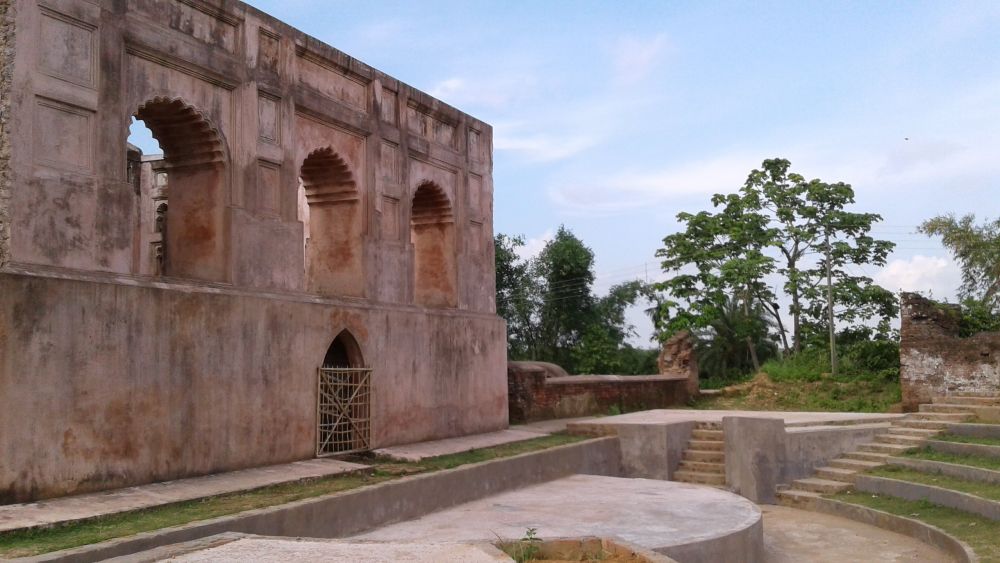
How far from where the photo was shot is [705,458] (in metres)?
14.3

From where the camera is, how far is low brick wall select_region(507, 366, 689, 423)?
1578cm

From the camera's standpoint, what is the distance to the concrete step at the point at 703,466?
45.5ft

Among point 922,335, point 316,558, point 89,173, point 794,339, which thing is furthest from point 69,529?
point 794,339

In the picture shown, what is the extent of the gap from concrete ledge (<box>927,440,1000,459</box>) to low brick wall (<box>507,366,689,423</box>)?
20.5ft

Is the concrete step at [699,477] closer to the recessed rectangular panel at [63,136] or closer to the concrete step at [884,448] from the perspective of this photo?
the concrete step at [884,448]

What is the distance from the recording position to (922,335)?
1698 cm

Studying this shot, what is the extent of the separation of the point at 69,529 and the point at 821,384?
1780cm

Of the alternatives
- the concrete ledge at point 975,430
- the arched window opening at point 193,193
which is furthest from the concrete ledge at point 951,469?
the arched window opening at point 193,193

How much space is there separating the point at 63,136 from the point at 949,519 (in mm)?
10348

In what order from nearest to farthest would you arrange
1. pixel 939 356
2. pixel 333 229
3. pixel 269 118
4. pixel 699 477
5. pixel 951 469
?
1. pixel 269 118
2. pixel 951 469
3. pixel 333 229
4. pixel 699 477
5. pixel 939 356

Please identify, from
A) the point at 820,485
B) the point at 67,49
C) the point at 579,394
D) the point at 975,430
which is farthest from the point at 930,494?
the point at 67,49

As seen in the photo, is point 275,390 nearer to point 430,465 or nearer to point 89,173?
point 430,465

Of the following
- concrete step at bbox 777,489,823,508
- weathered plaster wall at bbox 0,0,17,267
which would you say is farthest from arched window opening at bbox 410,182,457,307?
weathered plaster wall at bbox 0,0,17,267

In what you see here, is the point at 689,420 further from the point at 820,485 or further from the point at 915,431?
the point at 915,431
